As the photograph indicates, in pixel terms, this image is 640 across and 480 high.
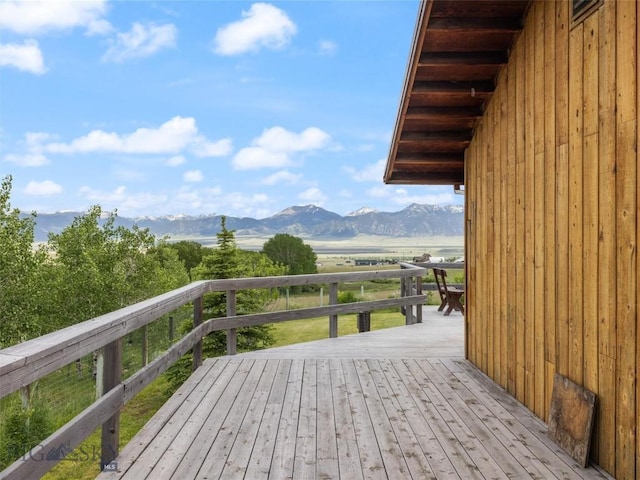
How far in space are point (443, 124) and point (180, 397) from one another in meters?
3.73

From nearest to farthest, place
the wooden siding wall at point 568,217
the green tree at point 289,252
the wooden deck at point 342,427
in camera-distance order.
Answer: the wooden siding wall at point 568,217, the wooden deck at point 342,427, the green tree at point 289,252

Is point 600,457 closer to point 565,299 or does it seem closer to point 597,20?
point 565,299

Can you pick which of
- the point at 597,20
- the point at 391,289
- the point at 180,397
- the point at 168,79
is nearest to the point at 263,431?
the point at 180,397

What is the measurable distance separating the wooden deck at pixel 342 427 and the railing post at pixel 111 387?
9 centimetres

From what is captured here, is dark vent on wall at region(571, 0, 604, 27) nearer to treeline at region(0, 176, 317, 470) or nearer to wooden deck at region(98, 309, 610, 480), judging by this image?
wooden deck at region(98, 309, 610, 480)

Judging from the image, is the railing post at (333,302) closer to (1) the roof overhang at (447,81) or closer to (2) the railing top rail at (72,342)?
(1) the roof overhang at (447,81)

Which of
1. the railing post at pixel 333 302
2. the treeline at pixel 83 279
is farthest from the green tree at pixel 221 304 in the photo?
the railing post at pixel 333 302

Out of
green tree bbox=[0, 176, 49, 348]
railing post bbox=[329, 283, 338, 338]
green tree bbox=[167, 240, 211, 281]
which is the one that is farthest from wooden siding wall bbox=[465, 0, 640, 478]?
green tree bbox=[167, 240, 211, 281]

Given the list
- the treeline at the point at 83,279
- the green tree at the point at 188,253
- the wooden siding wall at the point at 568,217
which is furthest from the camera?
the green tree at the point at 188,253

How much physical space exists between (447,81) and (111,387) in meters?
3.86

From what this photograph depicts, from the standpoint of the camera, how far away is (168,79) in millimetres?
194625

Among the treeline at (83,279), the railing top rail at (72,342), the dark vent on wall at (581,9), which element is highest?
the dark vent on wall at (581,9)

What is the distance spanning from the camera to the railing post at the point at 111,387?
107 inches

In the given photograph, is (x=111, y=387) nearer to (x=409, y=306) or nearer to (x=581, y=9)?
(x=581, y=9)
